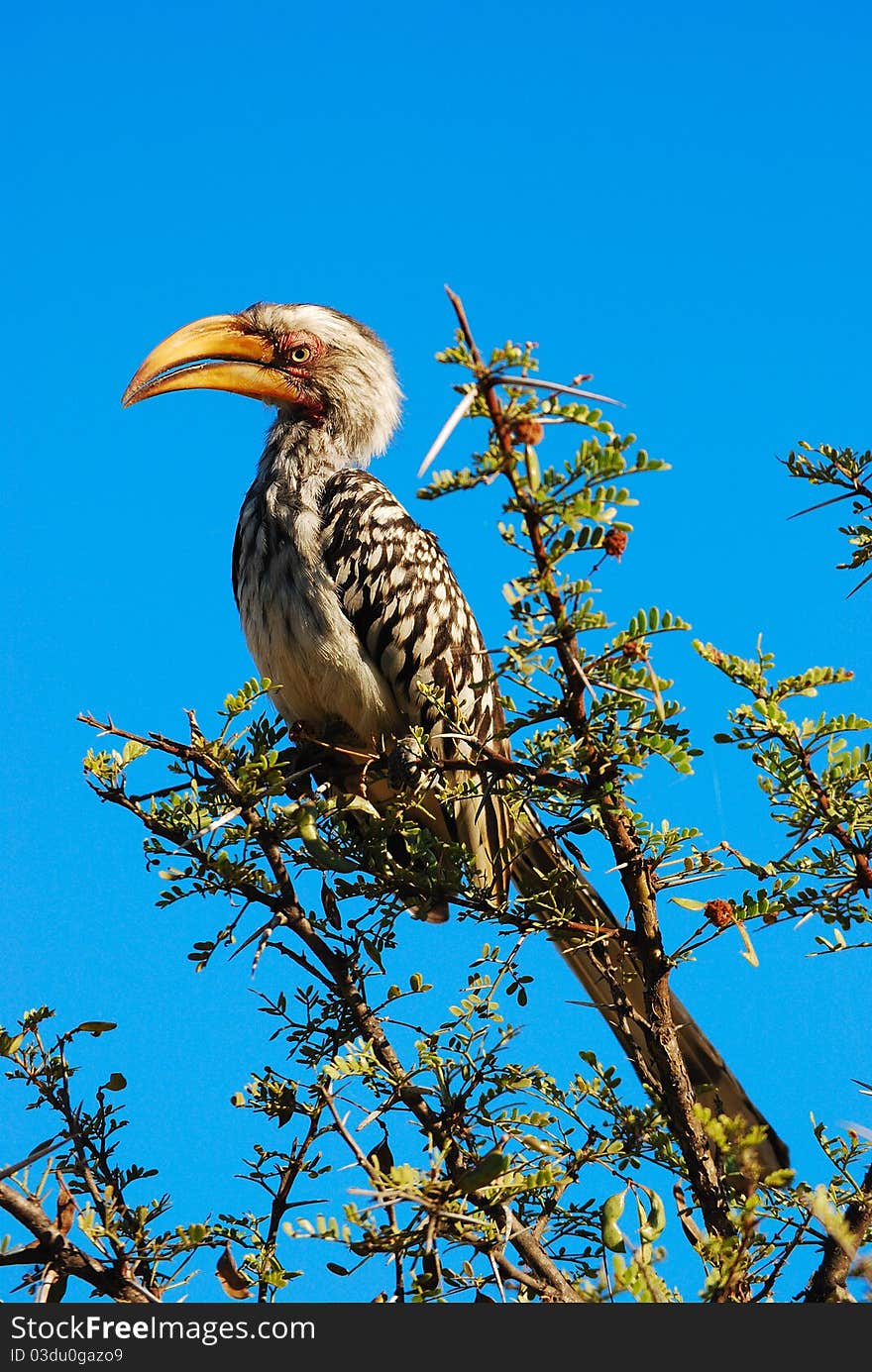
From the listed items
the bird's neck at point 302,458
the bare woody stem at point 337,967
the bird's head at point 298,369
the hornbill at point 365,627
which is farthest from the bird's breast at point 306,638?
the bare woody stem at point 337,967

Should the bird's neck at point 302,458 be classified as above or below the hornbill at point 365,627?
above

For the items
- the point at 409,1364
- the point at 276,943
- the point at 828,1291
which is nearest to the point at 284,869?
the point at 276,943

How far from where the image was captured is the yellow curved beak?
558cm

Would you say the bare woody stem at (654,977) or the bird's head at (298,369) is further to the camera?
the bird's head at (298,369)

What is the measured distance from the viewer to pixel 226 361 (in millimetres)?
5867

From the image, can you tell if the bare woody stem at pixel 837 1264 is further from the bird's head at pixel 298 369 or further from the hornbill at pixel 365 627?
the bird's head at pixel 298 369

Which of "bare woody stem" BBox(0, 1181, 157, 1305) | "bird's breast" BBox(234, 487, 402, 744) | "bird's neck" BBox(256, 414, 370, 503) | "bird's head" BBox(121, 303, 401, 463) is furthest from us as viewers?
"bird's head" BBox(121, 303, 401, 463)

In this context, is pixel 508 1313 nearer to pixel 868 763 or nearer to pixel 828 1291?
pixel 828 1291

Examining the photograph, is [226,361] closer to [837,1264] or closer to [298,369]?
[298,369]

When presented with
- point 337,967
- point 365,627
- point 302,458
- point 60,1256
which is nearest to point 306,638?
point 365,627

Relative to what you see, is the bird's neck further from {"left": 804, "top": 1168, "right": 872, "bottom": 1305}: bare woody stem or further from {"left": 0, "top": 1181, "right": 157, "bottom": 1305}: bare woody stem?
{"left": 804, "top": 1168, "right": 872, "bottom": 1305}: bare woody stem

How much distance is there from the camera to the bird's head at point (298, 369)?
18.9 ft

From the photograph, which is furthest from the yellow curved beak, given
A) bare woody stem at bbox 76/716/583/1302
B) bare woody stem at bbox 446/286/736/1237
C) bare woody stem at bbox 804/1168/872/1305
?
bare woody stem at bbox 804/1168/872/1305

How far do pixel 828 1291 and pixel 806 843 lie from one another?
965 millimetres
